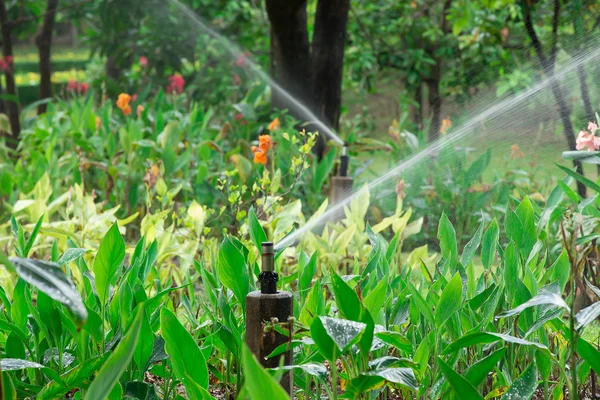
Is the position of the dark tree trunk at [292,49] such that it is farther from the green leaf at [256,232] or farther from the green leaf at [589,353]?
the green leaf at [589,353]

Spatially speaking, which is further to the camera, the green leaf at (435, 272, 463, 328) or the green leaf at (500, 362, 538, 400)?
the green leaf at (435, 272, 463, 328)

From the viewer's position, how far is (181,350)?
1744 mm

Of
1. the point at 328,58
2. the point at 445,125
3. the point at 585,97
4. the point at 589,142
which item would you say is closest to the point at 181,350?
the point at 589,142

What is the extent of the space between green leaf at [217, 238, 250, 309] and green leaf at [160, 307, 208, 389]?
0.31 meters

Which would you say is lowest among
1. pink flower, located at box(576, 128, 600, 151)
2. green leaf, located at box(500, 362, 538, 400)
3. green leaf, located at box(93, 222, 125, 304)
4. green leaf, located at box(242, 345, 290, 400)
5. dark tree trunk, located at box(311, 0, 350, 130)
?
green leaf, located at box(500, 362, 538, 400)

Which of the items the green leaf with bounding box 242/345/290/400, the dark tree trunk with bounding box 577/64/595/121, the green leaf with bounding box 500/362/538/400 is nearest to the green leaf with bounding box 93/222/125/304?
the green leaf with bounding box 242/345/290/400

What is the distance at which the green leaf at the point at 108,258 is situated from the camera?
1993 mm

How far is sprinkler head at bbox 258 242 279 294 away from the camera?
6.15 feet

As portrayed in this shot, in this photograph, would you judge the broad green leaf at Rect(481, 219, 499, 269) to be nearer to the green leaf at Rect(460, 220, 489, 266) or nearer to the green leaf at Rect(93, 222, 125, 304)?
the green leaf at Rect(460, 220, 489, 266)

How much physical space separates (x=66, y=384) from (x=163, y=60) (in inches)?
260

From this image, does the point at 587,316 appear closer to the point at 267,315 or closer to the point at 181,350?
the point at 267,315

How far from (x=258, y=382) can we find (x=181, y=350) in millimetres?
536

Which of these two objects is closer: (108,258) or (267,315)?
(267,315)

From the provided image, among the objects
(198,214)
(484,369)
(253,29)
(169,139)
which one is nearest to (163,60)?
(253,29)
